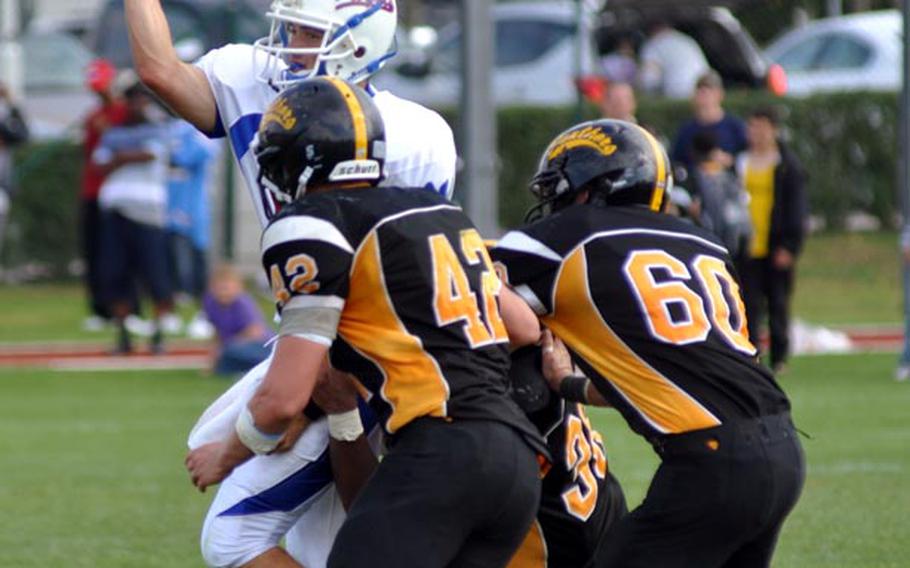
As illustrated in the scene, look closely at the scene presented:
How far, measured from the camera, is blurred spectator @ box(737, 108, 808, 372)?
14219 mm

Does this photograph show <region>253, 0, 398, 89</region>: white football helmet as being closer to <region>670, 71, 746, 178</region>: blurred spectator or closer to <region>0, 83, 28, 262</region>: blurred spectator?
<region>670, 71, 746, 178</region>: blurred spectator

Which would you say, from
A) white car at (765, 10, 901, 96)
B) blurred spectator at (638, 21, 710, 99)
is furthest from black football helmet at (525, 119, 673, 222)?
white car at (765, 10, 901, 96)

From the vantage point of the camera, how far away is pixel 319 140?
16.0 feet

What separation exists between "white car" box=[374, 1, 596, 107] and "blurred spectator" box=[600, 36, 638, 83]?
42 centimetres

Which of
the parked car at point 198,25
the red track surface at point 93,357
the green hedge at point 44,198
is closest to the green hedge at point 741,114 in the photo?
the green hedge at point 44,198

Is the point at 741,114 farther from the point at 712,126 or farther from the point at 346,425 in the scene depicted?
the point at 346,425

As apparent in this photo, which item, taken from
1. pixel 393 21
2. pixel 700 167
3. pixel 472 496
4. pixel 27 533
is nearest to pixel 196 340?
pixel 700 167

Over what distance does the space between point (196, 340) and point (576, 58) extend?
3922mm

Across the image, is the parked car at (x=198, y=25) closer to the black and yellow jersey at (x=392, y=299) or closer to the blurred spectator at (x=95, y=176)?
the blurred spectator at (x=95, y=176)

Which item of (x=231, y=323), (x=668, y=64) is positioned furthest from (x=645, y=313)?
(x=668, y=64)

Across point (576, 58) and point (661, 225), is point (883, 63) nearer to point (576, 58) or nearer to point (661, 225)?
point (576, 58)

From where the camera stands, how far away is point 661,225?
18.0 feet

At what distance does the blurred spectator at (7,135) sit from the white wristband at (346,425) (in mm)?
13933

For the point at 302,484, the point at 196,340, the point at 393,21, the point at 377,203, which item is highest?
the point at 393,21
